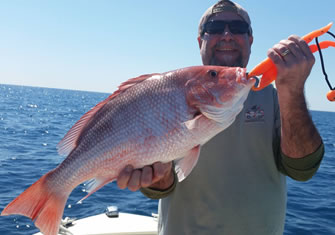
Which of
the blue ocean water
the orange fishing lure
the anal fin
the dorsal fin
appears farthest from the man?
the blue ocean water

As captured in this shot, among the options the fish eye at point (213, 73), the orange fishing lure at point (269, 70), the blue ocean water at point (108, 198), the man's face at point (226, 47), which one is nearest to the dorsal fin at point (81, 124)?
the fish eye at point (213, 73)

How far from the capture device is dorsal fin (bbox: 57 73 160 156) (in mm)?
2441

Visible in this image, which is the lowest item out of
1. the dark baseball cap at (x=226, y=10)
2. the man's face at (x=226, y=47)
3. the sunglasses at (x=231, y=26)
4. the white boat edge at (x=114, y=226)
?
the white boat edge at (x=114, y=226)

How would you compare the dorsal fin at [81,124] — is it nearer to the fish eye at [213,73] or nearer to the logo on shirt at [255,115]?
the fish eye at [213,73]

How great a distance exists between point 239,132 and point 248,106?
12.2 inches

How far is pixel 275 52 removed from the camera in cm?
198

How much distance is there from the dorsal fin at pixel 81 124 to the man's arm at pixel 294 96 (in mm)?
993

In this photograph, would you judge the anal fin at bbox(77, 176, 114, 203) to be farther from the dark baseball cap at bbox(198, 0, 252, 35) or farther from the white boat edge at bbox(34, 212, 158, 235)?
the white boat edge at bbox(34, 212, 158, 235)

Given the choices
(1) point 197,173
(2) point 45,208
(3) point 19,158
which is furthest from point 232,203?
(3) point 19,158

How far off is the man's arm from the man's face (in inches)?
43.5

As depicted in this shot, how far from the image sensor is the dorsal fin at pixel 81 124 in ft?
8.01

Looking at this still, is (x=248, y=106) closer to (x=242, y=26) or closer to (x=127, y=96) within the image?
(x=242, y=26)

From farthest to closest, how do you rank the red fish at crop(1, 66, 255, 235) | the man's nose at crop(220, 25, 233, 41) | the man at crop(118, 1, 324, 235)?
the man's nose at crop(220, 25, 233, 41) < the man at crop(118, 1, 324, 235) < the red fish at crop(1, 66, 255, 235)

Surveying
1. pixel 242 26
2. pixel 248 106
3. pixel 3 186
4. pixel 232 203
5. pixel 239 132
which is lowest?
pixel 3 186
